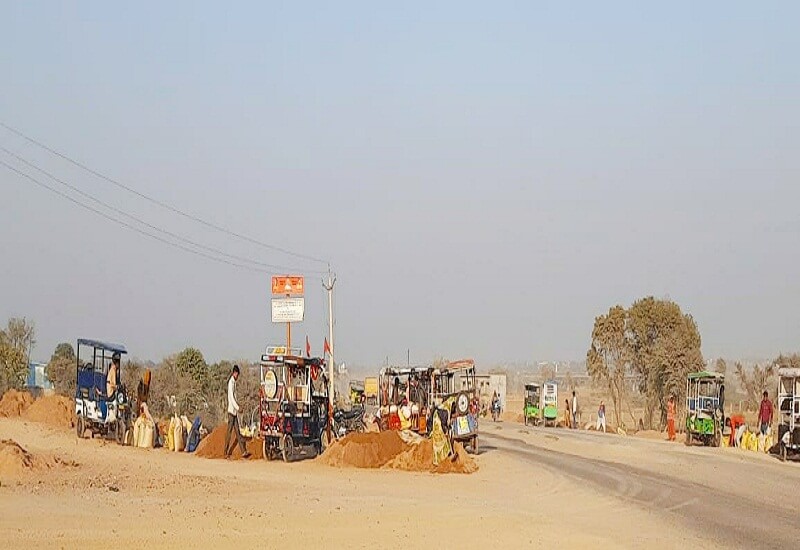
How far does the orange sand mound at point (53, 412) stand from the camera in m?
39.2

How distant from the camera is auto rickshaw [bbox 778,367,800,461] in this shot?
3331cm

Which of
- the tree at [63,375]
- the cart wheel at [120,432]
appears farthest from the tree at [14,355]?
the cart wheel at [120,432]

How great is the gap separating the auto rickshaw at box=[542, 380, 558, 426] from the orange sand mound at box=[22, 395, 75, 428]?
3158 cm

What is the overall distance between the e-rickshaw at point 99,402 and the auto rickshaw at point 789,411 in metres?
21.0

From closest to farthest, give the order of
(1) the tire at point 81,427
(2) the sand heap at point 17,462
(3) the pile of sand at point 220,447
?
(2) the sand heap at point 17,462, (3) the pile of sand at point 220,447, (1) the tire at point 81,427

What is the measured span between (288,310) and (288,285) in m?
1.09

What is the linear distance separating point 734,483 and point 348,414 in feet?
43.8

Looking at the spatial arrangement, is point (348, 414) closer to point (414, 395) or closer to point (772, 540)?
point (414, 395)

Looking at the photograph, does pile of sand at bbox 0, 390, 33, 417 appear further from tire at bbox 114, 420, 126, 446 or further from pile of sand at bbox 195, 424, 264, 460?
pile of sand at bbox 195, 424, 264, 460

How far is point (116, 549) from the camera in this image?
13484 mm

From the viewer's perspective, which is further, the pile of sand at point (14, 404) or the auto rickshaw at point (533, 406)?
the auto rickshaw at point (533, 406)

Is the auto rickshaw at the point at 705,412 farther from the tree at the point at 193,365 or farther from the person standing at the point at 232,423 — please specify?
the tree at the point at 193,365

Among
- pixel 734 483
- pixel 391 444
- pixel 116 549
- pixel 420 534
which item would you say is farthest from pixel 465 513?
pixel 734 483

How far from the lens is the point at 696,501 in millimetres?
23141
